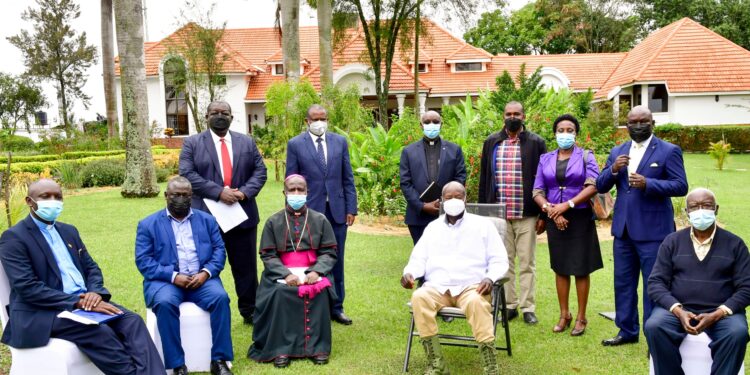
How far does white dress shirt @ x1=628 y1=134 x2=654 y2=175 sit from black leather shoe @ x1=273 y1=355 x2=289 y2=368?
3.39 meters

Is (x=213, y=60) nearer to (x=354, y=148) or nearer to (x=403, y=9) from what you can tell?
(x=403, y=9)

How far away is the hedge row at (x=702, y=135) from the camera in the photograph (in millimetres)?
29812

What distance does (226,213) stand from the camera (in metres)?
6.75

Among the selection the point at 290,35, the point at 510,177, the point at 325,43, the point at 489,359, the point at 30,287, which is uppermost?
the point at 290,35

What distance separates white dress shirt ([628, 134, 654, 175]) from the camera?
20.1 feet

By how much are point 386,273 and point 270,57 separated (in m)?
30.2

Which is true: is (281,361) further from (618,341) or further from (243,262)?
(618,341)

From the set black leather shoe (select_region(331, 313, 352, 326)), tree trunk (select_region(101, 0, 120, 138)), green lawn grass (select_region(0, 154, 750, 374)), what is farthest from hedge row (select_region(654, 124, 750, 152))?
black leather shoe (select_region(331, 313, 352, 326))

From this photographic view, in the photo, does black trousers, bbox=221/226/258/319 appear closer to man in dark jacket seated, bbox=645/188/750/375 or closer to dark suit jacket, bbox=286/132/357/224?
dark suit jacket, bbox=286/132/357/224

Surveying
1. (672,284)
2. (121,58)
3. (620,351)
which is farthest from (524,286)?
(121,58)

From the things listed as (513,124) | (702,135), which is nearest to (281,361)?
(513,124)

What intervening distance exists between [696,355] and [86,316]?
4.29 meters

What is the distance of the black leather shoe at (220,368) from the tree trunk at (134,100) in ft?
39.9

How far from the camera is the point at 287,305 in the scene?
19.8 ft
